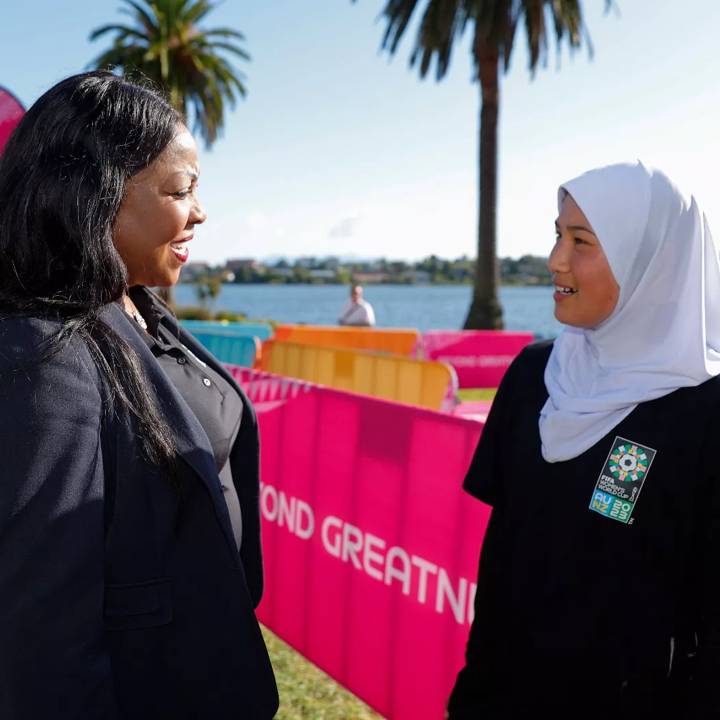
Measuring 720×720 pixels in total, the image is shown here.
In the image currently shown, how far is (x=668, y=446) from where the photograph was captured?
69.4 inches

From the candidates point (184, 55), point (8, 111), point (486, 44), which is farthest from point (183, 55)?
point (8, 111)

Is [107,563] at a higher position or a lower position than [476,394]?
higher

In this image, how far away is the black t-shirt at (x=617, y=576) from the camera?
5.69ft

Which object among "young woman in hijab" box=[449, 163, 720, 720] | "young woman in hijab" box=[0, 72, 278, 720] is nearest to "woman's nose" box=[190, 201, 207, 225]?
"young woman in hijab" box=[0, 72, 278, 720]

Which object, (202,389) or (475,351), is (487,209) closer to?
(475,351)

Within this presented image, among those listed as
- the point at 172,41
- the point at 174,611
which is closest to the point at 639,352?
the point at 174,611

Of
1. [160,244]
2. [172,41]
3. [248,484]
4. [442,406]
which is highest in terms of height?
[172,41]

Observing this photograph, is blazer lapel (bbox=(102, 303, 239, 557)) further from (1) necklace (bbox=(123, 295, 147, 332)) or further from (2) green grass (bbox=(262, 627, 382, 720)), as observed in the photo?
(2) green grass (bbox=(262, 627, 382, 720))

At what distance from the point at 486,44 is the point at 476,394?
10.4 metres

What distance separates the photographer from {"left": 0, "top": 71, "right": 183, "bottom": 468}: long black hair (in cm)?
152

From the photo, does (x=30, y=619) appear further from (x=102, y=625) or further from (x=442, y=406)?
(x=442, y=406)

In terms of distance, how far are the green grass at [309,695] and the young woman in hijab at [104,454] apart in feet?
6.26

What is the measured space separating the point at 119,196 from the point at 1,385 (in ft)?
1.44

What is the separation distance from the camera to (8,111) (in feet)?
9.46
